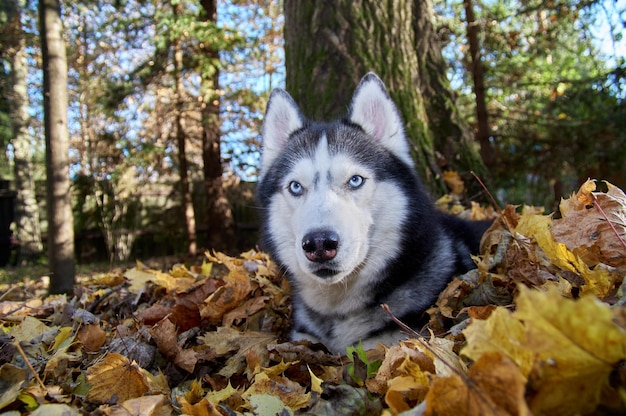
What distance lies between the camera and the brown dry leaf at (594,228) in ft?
6.73

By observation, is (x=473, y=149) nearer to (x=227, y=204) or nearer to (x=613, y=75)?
(x=613, y=75)

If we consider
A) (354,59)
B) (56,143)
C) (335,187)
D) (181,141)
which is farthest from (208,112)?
(335,187)

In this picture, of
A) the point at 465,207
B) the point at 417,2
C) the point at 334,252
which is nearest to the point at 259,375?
the point at 334,252

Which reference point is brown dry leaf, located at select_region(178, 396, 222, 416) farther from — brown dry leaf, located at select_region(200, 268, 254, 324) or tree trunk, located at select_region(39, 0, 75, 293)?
tree trunk, located at select_region(39, 0, 75, 293)

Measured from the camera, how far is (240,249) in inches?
601

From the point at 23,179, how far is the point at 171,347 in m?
16.9

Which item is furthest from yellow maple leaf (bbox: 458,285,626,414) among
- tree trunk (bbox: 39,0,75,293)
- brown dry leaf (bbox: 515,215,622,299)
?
tree trunk (bbox: 39,0,75,293)

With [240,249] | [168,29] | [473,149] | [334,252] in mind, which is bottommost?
[240,249]

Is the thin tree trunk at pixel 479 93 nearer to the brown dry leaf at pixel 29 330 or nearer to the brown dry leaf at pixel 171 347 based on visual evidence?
the brown dry leaf at pixel 171 347

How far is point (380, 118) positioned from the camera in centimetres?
307

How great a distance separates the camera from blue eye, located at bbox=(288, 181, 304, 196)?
2.81 m

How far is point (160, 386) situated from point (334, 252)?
102 centimetres

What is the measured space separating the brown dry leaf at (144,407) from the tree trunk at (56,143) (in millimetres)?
5816

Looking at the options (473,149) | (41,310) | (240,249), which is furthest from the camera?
(240,249)
